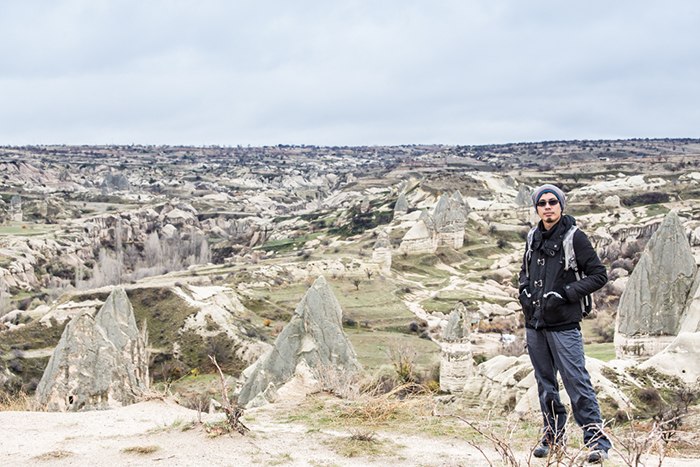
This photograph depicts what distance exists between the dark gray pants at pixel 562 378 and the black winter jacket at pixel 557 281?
0.39ft

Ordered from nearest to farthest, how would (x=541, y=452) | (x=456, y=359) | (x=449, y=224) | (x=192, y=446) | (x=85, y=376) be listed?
(x=541, y=452) → (x=192, y=446) → (x=85, y=376) → (x=456, y=359) → (x=449, y=224)

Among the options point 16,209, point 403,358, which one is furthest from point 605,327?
point 16,209

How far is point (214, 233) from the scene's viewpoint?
93.9 meters

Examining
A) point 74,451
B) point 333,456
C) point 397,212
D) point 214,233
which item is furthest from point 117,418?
point 214,233

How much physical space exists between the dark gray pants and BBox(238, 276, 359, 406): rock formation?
9.63 meters

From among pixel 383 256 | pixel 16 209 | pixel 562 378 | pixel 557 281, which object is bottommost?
pixel 383 256

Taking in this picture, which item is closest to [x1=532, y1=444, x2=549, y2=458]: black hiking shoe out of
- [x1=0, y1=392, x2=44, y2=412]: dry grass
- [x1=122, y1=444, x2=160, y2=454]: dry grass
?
[x1=122, y1=444, x2=160, y2=454]: dry grass

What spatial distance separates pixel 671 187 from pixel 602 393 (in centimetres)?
7760

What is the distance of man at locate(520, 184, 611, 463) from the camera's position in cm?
425

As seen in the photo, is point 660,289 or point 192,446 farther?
point 660,289

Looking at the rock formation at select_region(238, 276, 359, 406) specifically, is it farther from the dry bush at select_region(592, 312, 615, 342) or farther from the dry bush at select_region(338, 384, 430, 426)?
the dry bush at select_region(592, 312, 615, 342)

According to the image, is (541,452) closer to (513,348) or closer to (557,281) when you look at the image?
(557,281)

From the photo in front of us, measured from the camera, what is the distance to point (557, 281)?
4383 millimetres

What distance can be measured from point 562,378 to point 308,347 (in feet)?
35.3
